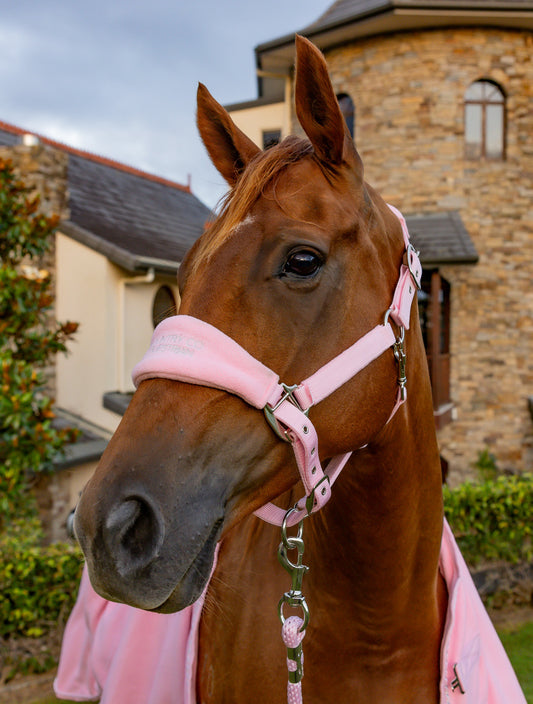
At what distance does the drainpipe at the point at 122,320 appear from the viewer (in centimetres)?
962

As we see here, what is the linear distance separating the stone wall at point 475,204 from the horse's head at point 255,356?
10442 millimetres

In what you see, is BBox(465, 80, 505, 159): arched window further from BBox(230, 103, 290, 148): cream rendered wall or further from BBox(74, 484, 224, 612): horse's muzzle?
BBox(74, 484, 224, 612): horse's muzzle

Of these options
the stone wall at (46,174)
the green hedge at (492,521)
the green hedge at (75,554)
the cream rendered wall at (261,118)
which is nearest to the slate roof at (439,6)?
the cream rendered wall at (261,118)

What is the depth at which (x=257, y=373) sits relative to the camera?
1.21 meters

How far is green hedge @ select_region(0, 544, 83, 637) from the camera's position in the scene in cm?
451

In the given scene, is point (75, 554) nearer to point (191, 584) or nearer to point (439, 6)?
point (191, 584)

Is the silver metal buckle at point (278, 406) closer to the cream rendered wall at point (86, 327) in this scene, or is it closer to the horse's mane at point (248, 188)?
Result: the horse's mane at point (248, 188)

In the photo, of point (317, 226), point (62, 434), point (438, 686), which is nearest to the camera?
point (317, 226)

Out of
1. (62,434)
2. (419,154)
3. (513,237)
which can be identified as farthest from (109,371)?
(513,237)

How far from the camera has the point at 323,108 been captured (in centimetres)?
137

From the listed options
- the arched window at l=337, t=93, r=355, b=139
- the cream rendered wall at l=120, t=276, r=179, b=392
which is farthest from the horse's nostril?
the arched window at l=337, t=93, r=355, b=139

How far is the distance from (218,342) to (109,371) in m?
8.70

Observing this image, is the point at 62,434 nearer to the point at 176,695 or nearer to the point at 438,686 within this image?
the point at 176,695

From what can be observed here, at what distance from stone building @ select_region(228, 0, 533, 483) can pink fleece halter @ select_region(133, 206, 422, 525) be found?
33.1ft
